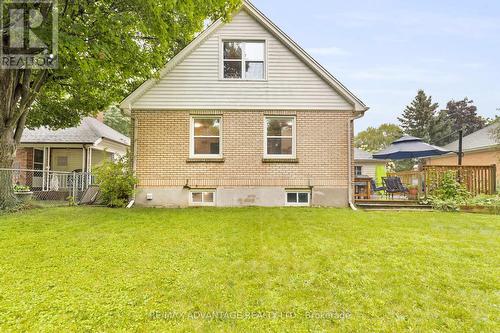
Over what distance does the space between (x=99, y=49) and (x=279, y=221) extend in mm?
6697

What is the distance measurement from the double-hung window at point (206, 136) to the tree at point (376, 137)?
41.7 m

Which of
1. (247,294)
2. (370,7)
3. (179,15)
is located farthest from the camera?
(370,7)

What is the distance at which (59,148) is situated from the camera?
16031 millimetres

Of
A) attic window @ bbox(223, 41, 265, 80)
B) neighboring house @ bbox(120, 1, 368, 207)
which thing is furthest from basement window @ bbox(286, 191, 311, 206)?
attic window @ bbox(223, 41, 265, 80)

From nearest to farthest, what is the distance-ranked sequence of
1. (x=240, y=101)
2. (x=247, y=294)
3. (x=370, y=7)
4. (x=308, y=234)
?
(x=247, y=294) < (x=308, y=234) < (x=240, y=101) < (x=370, y=7)

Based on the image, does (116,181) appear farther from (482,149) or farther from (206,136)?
(482,149)

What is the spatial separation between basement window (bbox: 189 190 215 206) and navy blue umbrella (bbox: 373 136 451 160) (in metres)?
8.30

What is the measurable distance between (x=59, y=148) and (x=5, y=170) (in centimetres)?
927

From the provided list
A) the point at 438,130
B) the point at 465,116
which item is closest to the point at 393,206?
the point at 438,130

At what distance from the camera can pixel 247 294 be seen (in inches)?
111

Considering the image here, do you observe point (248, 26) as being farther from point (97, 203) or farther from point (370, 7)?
point (370, 7)

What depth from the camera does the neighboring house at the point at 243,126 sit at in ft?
30.5

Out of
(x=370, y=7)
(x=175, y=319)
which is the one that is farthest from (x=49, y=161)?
(x=370, y=7)

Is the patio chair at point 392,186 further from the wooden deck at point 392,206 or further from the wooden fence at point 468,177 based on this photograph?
the wooden fence at point 468,177
